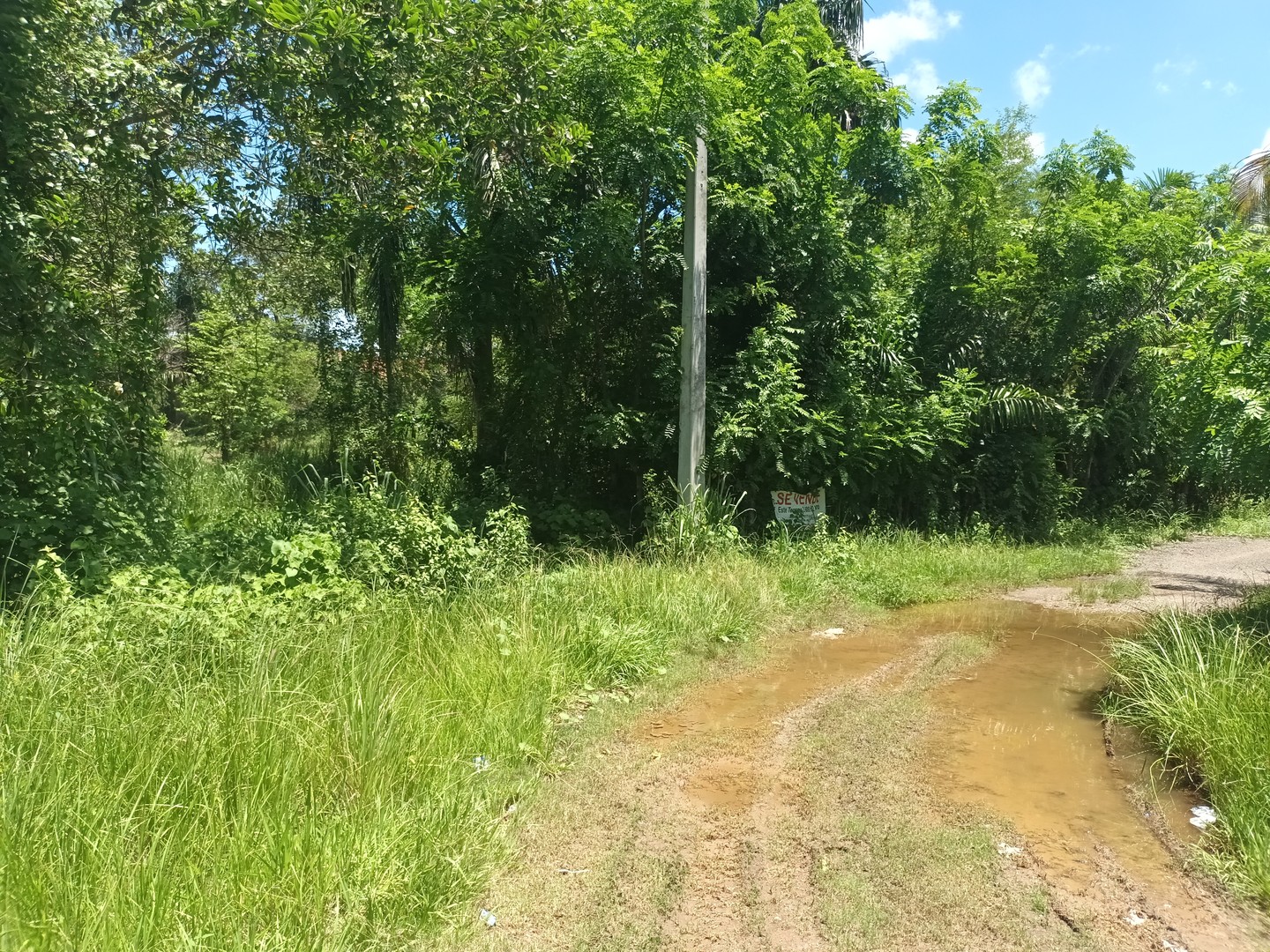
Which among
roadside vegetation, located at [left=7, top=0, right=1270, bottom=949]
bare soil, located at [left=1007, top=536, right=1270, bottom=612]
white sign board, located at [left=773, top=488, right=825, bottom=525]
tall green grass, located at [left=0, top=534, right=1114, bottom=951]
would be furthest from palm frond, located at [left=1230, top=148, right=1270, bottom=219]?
tall green grass, located at [left=0, top=534, right=1114, bottom=951]

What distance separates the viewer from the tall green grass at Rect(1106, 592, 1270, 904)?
12.4 feet

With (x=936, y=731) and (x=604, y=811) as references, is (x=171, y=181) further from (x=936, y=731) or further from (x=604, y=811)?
(x=936, y=731)

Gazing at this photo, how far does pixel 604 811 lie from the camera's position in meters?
4.16

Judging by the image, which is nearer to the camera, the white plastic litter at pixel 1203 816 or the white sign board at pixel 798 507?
the white plastic litter at pixel 1203 816

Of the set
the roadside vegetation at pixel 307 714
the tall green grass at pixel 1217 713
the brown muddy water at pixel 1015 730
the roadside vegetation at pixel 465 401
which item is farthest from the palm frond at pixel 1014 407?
the tall green grass at pixel 1217 713

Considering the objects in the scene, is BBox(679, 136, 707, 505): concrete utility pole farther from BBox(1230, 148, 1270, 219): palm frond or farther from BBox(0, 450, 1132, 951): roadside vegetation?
BBox(1230, 148, 1270, 219): palm frond

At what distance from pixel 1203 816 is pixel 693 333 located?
665 cm

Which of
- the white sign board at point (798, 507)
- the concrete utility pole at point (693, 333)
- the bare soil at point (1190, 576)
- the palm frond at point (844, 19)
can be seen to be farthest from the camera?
the palm frond at point (844, 19)

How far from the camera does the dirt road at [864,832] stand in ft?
10.7

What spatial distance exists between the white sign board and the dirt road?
167 inches

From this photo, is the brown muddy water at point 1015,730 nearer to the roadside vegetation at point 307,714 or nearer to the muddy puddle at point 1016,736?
the muddy puddle at point 1016,736

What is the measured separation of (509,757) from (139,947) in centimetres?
216

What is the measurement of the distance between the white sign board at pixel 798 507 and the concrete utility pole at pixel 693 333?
1.72 meters

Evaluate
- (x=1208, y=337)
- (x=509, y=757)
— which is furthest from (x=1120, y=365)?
(x=509, y=757)
